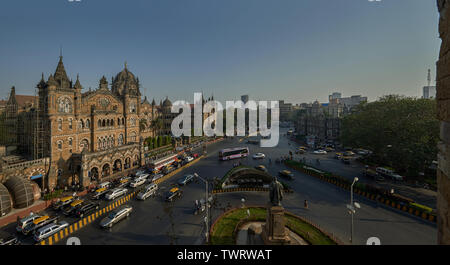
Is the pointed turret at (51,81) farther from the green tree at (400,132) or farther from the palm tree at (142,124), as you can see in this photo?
the green tree at (400,132)

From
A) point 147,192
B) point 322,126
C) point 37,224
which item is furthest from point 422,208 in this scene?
point 322,126

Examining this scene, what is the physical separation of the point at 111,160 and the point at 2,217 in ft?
43.1

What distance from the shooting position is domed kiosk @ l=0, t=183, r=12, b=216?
58.7 ft

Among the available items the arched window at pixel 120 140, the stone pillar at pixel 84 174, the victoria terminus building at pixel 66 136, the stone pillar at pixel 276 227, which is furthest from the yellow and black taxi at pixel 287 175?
the arched window at pixel 120 140

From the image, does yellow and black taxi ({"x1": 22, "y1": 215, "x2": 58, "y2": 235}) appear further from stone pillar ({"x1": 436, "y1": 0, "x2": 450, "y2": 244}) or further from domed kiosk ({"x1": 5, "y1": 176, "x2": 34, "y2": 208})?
stone pillar ({"x1": 436, "y1": 0, "x2": 450, "y2": 244})

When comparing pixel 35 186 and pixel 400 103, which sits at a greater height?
pixel 400 103

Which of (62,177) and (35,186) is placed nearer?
(35,186)

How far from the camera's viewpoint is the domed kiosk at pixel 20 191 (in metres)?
19.4

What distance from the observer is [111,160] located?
30094 mm

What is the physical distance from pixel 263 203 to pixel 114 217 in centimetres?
1453

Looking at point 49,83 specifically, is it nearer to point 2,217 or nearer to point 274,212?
point 2,217
